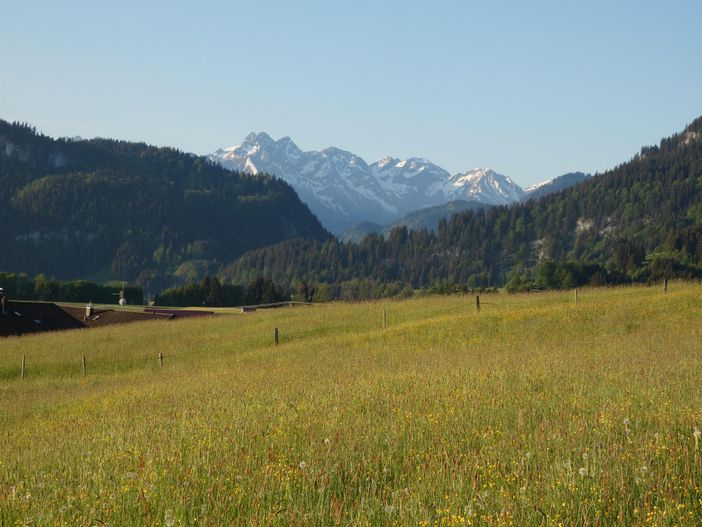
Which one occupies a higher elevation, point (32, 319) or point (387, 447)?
point (387, 447)

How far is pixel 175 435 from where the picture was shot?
11.9 m

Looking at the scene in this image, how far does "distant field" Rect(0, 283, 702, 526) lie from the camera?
7.22 meters

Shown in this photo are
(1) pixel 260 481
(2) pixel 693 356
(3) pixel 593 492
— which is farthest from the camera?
(2) pixel 693 356

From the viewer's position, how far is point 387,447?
9.98 m

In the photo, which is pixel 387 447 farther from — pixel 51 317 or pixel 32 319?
pixel 51 317

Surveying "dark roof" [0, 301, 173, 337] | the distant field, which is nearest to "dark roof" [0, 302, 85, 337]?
"dark roof" [0, 301, 173, 337]

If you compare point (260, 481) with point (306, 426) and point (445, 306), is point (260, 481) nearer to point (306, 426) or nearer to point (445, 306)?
point (306, 426)

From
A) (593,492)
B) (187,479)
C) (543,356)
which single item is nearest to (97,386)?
(543,356)

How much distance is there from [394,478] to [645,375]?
9098mm

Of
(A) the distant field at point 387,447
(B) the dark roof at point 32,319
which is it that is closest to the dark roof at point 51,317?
(B) the dark roof at point 32,319

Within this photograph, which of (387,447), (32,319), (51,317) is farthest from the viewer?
(51,317)

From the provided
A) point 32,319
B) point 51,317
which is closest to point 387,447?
point 32,319

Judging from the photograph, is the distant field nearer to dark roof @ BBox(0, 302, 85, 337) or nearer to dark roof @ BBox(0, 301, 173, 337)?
dark roof @ BBox(0, 302, 85, 337)

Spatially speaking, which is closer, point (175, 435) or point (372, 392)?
point (175, 435)
